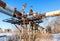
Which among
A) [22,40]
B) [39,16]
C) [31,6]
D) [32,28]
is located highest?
[31,6]

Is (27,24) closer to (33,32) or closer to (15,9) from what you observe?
(33,32)

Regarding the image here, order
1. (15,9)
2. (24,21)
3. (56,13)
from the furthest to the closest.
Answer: (24,21), (15,9), (56,13)

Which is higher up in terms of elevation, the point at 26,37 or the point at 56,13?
the point at 56,13

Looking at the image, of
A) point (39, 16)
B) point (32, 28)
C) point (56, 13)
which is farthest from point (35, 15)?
point (56, 13)

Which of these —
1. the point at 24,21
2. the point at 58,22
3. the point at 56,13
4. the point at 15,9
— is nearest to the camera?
the point at 56,13

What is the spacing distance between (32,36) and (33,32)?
0.99 feet

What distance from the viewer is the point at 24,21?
10.1m

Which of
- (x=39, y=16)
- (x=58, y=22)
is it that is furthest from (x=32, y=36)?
(x=58, y=22)

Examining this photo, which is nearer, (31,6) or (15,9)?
(15,9)

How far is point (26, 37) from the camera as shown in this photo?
1000 centimetres

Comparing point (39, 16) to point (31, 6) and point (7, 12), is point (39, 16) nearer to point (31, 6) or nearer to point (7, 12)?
point (31, 6)

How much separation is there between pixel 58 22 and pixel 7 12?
26.8m

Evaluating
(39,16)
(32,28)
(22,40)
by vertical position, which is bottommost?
(22,40)

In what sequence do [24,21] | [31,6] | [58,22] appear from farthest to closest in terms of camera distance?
[58,22] → [31,6] → [24,21]
